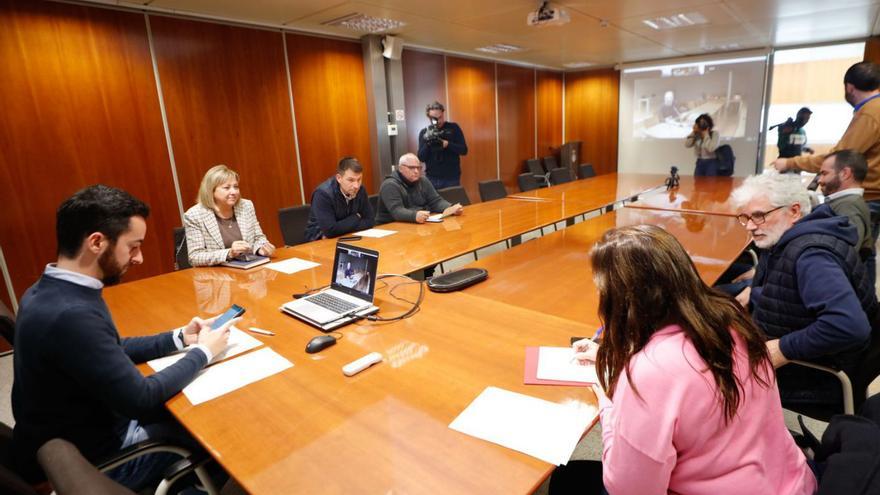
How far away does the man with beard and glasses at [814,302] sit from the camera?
143cm

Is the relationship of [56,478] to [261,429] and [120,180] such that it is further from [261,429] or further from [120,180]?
[120,180]

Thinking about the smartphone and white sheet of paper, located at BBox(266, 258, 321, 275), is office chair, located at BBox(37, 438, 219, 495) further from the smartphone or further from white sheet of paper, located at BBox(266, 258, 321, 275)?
white sheet of paper, located at BBox(266, 258, 321, 275)

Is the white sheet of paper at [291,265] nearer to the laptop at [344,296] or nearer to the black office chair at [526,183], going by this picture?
the laptop at [344,296]

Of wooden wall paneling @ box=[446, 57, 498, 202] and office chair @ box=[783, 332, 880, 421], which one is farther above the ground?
wooden wall paneling @ box=[446, 57, 498, 202]

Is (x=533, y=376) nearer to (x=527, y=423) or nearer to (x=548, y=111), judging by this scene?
(x=527, y=423)

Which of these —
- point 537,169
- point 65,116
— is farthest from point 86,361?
point 537,169

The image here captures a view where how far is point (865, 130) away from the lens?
3.12 m

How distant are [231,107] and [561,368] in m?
4.45

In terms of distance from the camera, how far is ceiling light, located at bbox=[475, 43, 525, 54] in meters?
6.49

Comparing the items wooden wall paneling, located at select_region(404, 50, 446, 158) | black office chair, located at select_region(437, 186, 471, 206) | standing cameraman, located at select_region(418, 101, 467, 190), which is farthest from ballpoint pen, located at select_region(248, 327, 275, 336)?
wooden wall paneling, located at select_region(404, 50, 446, 158)

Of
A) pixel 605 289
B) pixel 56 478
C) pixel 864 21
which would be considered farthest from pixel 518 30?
pixel 56 478

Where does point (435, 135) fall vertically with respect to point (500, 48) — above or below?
below

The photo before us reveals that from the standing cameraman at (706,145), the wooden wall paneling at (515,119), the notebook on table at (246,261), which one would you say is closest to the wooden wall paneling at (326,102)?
the notebook on table at (246,261)

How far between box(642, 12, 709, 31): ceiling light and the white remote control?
5.36m
